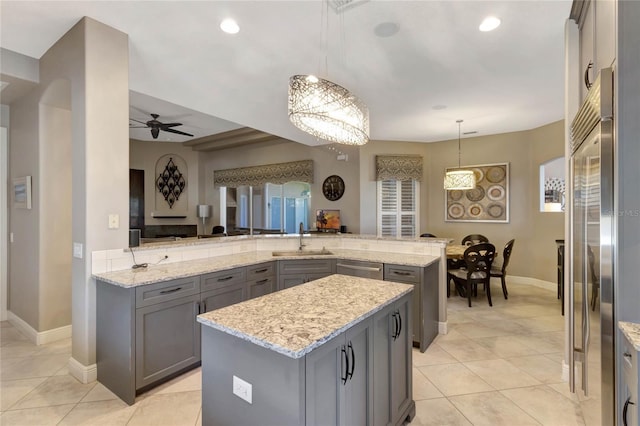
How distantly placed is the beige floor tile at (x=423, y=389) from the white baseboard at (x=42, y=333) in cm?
361

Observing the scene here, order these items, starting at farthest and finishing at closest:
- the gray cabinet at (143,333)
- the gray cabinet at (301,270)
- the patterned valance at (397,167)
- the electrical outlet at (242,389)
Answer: the patterned valance at (397,167) → the gray cabinet at (301,270) → the gray cabinet at (143,333) → the electrical outlet at (242,389)

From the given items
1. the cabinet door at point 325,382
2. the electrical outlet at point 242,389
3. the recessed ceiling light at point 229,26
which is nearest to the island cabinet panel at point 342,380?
the cabinet door at point 325,382

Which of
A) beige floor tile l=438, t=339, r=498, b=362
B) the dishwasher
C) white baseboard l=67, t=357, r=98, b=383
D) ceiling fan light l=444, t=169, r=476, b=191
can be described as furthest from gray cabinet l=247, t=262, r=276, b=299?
ceiling fan light l=444, t=169, r=476, b=191

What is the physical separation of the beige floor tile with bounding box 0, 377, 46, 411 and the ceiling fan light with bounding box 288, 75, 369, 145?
9.41ft

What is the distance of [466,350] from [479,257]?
1.62m

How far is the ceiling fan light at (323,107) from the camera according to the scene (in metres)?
1.76

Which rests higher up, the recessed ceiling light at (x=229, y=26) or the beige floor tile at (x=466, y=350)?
the recessed ceiling light at (x=229, y=26)

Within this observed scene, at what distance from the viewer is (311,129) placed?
6.61 ft

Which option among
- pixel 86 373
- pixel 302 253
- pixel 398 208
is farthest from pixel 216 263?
pixel 398 208

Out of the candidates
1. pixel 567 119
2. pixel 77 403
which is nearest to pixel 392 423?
pixel 77 403

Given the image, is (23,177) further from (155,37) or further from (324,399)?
(324,399)

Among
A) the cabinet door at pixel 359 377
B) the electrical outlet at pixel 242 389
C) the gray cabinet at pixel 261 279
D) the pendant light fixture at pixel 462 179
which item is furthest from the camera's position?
the pendant light fixture at pixel 462 179

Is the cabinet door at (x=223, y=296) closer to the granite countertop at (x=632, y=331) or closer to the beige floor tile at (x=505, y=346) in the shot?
the beige floor tile at (x=505, y=346)

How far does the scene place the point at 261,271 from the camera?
3.24 m
